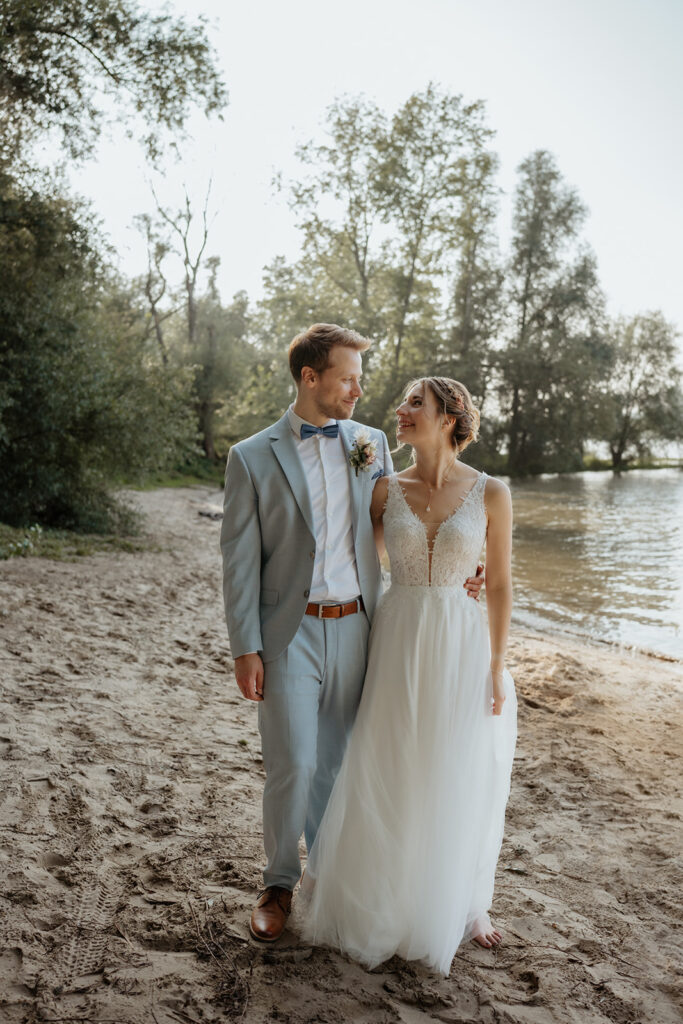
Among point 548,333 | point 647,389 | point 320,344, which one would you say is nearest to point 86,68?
point 320,344

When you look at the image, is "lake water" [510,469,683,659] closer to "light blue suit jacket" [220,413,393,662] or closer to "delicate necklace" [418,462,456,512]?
"delicate necklace" [418,462,456,512]

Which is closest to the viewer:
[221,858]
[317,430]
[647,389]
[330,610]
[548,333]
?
[330,610]

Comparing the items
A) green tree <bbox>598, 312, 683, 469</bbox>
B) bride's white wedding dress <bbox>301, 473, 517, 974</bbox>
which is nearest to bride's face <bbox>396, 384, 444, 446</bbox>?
bride's white wedding dress <bbox>301, 473, 517, 974</bbox>

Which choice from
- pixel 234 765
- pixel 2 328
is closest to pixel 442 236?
pixel 2 328

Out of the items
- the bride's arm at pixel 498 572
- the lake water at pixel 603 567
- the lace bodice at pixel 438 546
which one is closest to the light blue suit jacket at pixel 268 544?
the lace bodice at pixel 438 546

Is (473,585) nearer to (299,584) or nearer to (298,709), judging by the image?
(299,584)

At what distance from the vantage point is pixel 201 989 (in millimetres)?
2637

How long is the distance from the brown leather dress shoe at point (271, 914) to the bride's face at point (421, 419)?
1.82 m

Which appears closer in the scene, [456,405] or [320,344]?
[320,344]

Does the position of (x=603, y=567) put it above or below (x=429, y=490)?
below

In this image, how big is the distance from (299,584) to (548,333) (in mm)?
39316

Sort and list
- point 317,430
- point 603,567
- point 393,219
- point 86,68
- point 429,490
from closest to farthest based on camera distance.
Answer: point 317,430 < point 429,490 < point 86,68 < point 603,567 < point 393,219

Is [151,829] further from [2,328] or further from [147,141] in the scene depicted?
[147,141]

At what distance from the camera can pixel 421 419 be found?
3.19 metres
